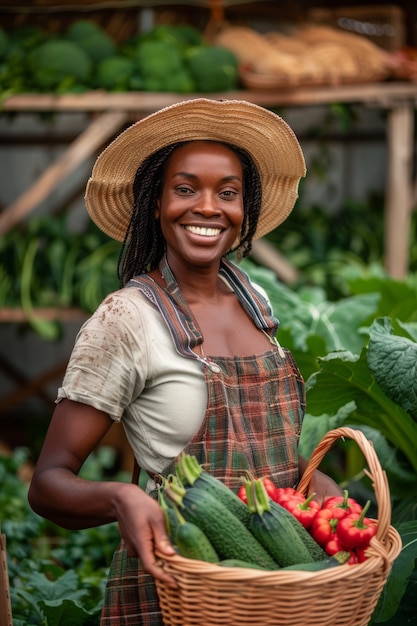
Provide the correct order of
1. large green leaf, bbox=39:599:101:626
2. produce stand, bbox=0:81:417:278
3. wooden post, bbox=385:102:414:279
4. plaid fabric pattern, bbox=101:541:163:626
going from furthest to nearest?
wooden post, bbox=385:102:414:279 → produce stand, bbox=0:81:417:278 → large green leaf, bbox=39:599:101:626 → plaid fabric pattern, bbox=101:541:163:626

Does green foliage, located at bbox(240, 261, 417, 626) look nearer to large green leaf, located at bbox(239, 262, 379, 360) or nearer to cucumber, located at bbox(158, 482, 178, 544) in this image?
large green leaf, located at bbox(239, 262, 379, 360)

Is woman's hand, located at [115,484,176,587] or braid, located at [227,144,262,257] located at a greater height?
braid, located at [227,144,262,257]

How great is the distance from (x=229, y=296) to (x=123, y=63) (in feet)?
11.3

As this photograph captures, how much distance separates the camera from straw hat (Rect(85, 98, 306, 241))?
7.52ft

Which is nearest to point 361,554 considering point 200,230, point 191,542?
point 191,542

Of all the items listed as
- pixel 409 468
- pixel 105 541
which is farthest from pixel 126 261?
pixel 105 541

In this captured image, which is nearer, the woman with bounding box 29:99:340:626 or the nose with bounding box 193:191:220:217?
the woman with bounding box 29:99:340:626

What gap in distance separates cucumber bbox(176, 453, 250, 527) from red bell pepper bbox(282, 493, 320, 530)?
12 centimetres

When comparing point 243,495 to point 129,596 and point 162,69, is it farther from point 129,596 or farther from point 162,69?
point 162,69

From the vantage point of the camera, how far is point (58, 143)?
6.83 m

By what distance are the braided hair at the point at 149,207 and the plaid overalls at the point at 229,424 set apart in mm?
118

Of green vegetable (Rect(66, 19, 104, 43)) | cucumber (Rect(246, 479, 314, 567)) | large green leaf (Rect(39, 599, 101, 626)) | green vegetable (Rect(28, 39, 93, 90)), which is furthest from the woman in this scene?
green vegetable (Rect(66, 19, 104, 43))

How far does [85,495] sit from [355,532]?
526 mm

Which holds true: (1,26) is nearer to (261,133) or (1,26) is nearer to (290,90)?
(290,90)
